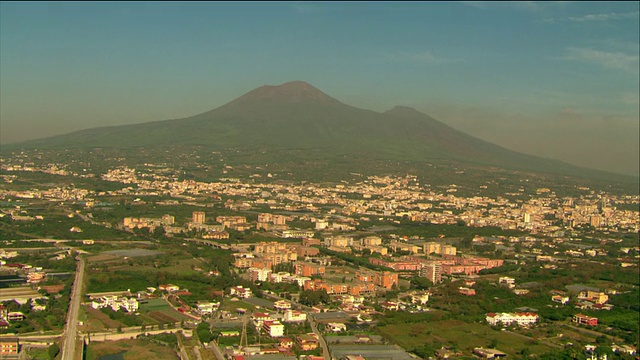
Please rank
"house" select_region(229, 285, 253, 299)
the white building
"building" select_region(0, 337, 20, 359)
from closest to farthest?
"building" select_region(0, 337, 20, 359) < the white building < "house" select_region(229, 285, 253, 299)

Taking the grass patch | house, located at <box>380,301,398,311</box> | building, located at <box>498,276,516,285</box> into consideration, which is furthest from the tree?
building, located at <box>498,276,516,285</box>

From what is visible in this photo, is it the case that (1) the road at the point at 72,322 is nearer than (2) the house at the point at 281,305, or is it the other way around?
(1) the road at the point at 72,322

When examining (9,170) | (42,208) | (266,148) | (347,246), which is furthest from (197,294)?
(266,148)

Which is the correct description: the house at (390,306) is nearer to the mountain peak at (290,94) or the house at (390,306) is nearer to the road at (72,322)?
the road at (72,322)


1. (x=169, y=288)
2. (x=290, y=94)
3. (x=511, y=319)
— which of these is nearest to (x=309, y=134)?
(x=290, y=94)

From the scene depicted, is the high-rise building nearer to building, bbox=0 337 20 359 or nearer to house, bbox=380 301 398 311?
house, bbox=380 301 398 311

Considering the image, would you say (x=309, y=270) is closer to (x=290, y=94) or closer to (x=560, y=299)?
(x=560, y=299)

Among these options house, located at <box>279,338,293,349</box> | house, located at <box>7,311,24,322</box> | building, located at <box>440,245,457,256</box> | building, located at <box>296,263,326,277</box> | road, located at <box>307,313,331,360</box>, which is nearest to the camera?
road, located at <box>307,313,331,360</box>

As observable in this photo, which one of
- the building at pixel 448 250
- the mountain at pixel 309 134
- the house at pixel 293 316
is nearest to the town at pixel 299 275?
the house at pixel 293 316
